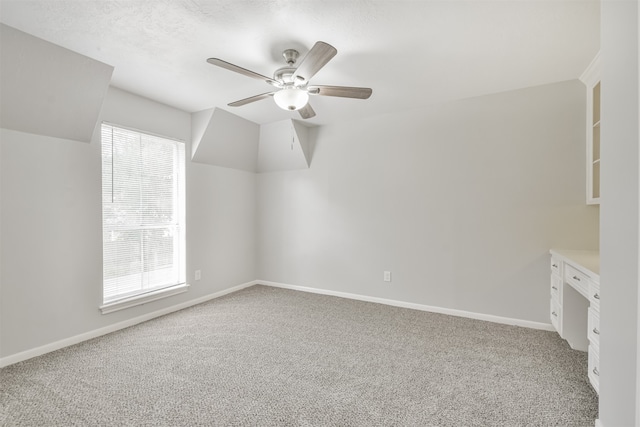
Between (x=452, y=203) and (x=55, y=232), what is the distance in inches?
153

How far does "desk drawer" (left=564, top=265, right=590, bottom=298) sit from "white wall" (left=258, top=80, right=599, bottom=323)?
2.13ft

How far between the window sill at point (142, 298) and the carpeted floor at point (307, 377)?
0.79 ft

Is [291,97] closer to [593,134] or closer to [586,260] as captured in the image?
[586,260]

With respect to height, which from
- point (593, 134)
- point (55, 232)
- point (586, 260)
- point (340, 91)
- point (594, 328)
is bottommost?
point (594, 328)

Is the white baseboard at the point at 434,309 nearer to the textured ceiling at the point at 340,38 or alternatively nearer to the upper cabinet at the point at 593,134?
the upper cabinet at the point at 593,134

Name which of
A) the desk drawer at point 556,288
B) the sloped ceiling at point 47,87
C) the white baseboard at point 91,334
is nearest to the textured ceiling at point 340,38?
the sloped ceiling at point 47,87

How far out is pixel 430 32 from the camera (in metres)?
2.07

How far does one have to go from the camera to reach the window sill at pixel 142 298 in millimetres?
2963

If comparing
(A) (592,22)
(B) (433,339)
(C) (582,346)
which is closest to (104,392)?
(B) (433,339)

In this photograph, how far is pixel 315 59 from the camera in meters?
1.93

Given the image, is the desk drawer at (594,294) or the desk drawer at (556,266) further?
the desk drawer at (556,266)

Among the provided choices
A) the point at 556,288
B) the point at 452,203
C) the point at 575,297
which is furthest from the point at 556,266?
the point at 452,203

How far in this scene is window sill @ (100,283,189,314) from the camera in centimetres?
296

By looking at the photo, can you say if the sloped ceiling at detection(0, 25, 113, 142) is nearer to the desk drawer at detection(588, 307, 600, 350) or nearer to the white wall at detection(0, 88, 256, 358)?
the white wall at detection(0, 88, 256, 358)
